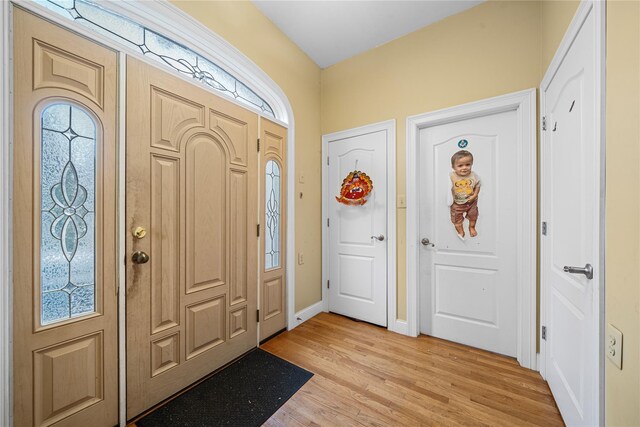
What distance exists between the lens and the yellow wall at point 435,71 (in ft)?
6.09

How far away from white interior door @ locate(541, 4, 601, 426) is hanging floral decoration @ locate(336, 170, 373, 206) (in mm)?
1364

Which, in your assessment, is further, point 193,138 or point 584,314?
point 193,138

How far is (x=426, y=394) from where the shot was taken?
1.56 meters

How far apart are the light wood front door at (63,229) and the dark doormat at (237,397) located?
0.31 meters

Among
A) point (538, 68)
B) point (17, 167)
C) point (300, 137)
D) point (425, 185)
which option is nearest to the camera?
point (17, 167)

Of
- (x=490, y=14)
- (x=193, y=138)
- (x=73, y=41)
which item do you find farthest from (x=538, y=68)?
(x=73, y=41)

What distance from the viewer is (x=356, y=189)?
2572mm

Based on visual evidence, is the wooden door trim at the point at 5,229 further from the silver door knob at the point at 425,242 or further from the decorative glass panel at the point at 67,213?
the silver door knob at the point at 425,242

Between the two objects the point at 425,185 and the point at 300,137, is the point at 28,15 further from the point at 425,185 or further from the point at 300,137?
the point at 425,185

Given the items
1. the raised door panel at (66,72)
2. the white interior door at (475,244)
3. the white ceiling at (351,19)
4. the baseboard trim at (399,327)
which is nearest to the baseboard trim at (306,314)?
the baseboard trim at (399,327)

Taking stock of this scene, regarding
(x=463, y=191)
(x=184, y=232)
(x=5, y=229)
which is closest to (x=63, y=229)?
(x=5, y=229)

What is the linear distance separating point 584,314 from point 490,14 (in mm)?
2238

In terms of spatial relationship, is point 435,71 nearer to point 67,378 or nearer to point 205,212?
point 205,212

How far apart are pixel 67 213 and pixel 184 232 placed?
0.55 m
